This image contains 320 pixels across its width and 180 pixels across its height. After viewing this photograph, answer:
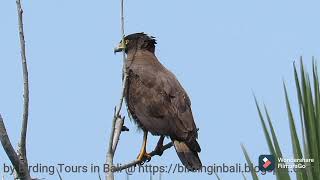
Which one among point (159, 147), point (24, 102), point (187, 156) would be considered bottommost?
point (159, 147)

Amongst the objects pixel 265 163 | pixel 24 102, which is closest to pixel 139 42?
pixel 265 163

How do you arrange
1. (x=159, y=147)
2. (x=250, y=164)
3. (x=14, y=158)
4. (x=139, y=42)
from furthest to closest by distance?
1. (x=139, y=42)
2. (x=159, y=147)
3. (x=250, y=164)
4. (x=14, y=158)

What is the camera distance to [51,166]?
501 centimetres

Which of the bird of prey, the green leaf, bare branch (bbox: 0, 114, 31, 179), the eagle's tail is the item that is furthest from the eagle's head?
bare branch (bbox: 0, 114, 31, 179)

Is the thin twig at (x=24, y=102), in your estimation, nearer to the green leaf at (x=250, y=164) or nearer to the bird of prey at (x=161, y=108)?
the green leaf at (x=250, y=164)

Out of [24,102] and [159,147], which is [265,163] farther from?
[159,147]

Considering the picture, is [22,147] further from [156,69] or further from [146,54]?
[146,54]

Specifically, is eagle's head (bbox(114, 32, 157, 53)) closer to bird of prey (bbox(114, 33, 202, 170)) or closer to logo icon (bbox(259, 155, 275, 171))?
bird of prey (bbox(114, 33, 202, 170))

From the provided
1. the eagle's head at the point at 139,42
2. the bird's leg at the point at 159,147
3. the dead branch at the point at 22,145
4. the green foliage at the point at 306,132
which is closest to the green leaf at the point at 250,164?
the green foliage at the point at 306,132

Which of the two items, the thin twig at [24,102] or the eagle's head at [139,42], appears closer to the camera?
the thin twig at [24,102]

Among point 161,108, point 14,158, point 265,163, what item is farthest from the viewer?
point 161,108

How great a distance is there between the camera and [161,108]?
718cm

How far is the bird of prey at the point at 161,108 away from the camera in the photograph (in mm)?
6844

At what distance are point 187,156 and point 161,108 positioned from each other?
2.64ft
